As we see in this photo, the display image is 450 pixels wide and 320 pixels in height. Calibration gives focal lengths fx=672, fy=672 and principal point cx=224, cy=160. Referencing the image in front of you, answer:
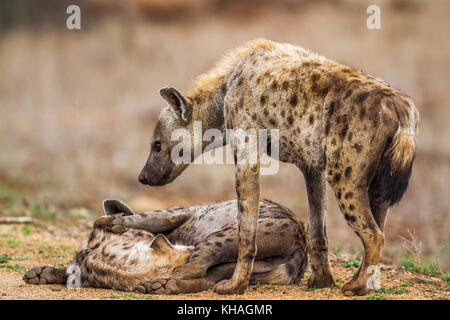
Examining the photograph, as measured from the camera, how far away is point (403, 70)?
685 inches

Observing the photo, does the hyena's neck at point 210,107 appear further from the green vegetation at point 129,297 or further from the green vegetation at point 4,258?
the green vegetation at point 4,258

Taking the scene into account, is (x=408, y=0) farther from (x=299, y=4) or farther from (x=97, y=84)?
(x=97, y=84)

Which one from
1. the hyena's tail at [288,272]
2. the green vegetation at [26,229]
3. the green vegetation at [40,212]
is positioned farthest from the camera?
the green vegetation at [40,212]

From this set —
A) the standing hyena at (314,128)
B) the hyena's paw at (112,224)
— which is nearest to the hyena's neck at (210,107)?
the standing hyena at (314,128)

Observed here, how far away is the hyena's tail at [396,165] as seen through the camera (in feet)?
15.1

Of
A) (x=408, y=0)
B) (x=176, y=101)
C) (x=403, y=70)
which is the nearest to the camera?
(x=176, y=101)

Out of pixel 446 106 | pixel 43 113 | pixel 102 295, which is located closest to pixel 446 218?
pixel 446 106

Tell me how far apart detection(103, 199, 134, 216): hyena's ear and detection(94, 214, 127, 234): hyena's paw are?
1.04 ft

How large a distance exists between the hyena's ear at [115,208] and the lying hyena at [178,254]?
0.10 meters

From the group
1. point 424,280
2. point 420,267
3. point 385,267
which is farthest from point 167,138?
point 420,267

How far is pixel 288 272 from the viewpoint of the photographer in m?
5.60

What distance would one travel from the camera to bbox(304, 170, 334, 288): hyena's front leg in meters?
5.53

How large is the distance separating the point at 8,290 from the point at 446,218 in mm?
7761

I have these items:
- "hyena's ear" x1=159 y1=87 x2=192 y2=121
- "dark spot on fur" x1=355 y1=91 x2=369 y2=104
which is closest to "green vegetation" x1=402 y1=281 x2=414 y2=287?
"dark spot on fur" x1=355 y1=91 x2=369 y2=104
